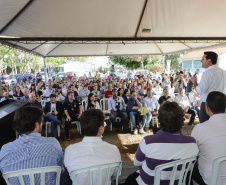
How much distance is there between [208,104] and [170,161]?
0.76 meters

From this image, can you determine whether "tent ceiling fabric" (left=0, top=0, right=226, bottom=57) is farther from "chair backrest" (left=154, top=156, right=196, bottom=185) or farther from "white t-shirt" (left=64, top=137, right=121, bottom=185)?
"chair backrest" (left=154, top=156, right=196, bottom=185)

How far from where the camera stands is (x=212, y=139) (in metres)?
1.51

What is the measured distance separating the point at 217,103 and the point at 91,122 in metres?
1.21

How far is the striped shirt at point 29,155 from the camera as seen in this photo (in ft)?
4.36

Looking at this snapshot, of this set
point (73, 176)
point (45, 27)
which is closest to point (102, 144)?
point (73, 176)

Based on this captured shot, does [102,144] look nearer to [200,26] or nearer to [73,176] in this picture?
[73,176]

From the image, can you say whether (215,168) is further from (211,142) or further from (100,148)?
(100,148)

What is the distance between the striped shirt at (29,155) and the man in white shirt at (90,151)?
13 cm

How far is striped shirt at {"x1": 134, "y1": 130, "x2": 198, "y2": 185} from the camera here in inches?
53.1

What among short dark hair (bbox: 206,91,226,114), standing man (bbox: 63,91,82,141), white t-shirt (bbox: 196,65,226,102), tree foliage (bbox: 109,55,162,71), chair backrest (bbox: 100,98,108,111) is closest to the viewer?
short dark hair (bbox: 206,91,226,114)

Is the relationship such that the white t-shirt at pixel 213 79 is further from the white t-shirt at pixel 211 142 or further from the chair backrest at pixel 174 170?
the chair backrest at pixel 174 170

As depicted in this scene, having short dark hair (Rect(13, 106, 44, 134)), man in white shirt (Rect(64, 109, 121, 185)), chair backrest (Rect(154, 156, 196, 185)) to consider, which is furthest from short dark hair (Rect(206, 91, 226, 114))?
short dark hair (Rect(13, 106, 44, 134))

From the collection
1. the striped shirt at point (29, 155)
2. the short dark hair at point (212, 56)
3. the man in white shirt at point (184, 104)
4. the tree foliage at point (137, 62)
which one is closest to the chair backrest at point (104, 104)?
the man in white shirt at point (184, 104)

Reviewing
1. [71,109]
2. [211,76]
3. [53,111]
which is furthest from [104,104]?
[211,76]
